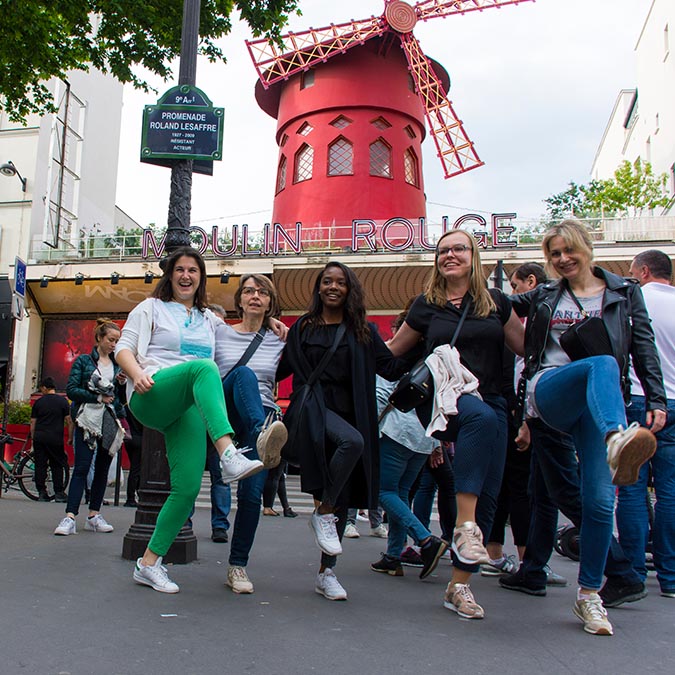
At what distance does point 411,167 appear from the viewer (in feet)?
76.1

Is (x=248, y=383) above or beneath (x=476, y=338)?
beneath

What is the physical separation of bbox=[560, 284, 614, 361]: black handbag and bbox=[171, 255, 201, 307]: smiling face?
199 centimetres

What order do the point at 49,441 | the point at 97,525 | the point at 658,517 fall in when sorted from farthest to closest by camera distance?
the point at 49,441 → the point at 97,525 → the point at 658,517

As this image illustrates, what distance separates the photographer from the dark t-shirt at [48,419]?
30.1 ft

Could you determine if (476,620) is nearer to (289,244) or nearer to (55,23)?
(55,23)

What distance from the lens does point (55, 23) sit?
8852mm

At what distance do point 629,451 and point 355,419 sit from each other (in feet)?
4.57

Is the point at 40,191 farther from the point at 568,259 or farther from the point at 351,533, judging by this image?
the point at 568,259

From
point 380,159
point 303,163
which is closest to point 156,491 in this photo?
point 380,159

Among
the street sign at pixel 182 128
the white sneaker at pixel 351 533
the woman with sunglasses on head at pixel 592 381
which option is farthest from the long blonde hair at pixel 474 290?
the white sneaker at pixel 351 533

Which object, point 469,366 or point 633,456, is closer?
point 633,456

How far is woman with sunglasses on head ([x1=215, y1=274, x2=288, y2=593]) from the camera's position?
146 inches

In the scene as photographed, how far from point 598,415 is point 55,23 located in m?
8.58

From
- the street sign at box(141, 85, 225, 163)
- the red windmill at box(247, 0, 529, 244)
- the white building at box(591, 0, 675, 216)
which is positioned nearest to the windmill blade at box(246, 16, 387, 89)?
the red windmill at box(247, 0, 529, 244)
